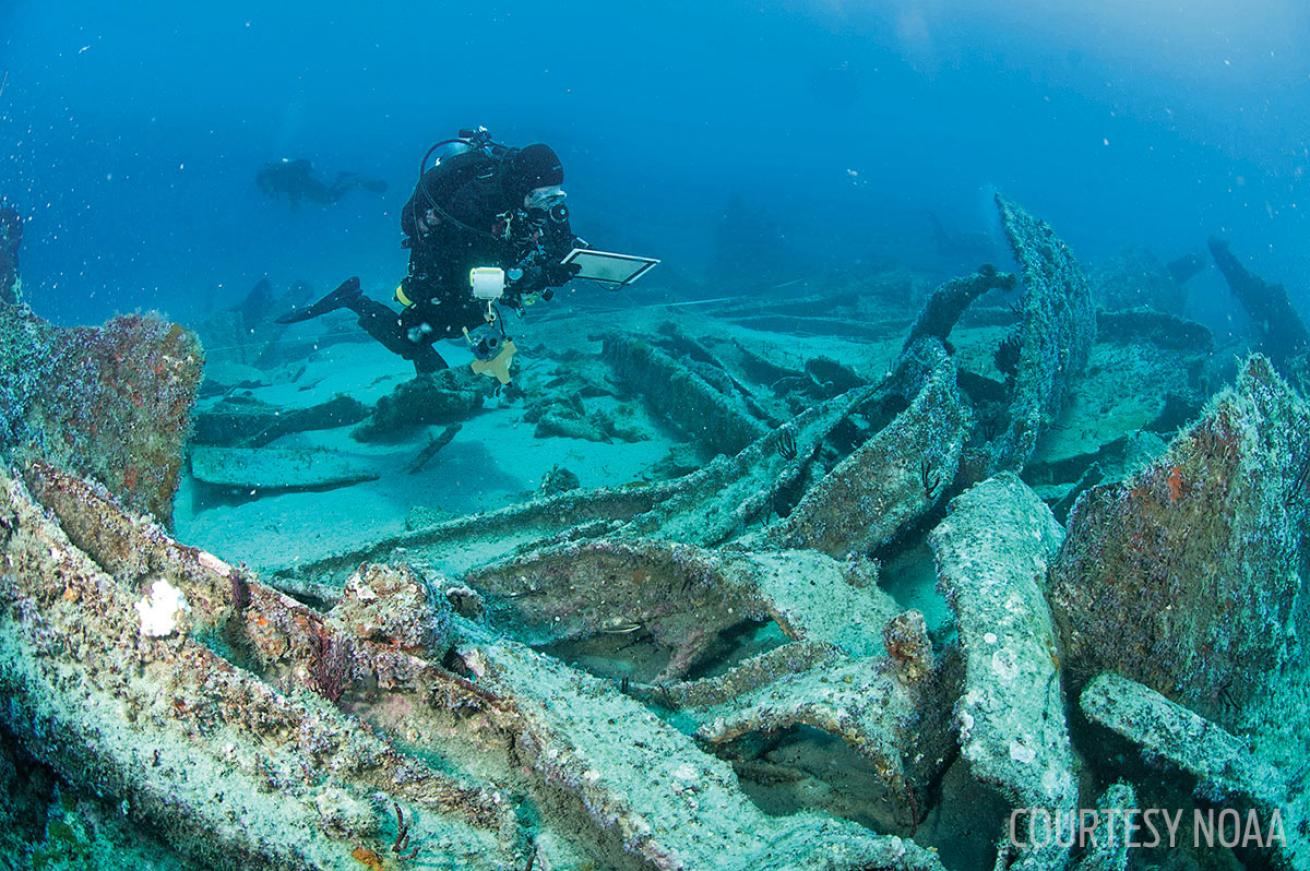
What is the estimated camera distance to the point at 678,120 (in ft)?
382

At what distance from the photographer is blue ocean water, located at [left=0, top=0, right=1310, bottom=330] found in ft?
182

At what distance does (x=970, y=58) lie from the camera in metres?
132

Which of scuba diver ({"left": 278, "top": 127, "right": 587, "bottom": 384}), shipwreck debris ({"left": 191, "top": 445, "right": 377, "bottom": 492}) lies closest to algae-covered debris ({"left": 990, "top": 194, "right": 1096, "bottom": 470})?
scuba diver ({"left": 278, "top": 127, "right": 587, "bottom": 384})

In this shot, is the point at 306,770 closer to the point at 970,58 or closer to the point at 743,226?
the point at 743,226

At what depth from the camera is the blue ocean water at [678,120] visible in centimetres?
5544

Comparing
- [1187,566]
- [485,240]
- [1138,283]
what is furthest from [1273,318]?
[485,240]

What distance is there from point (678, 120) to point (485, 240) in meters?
123

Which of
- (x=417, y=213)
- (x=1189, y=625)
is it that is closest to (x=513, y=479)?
(x=417, y=213)

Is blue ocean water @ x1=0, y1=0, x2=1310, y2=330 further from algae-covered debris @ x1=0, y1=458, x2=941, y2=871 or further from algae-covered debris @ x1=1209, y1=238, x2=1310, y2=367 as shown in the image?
algae-covered debris @ x1=0, y1=458, x2=941, y2=871

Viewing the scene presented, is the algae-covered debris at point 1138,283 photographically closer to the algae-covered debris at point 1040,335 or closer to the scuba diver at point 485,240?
the algae-covered debris at point 1040,335

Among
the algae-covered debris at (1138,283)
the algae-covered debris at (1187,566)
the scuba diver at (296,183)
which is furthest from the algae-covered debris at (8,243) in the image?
the algae-covered debris at (1138,283)

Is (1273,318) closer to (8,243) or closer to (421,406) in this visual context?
(421,406)

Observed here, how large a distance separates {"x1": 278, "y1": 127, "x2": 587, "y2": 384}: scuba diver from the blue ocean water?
26.2 meters

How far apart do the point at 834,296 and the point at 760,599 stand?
53.4 ft
